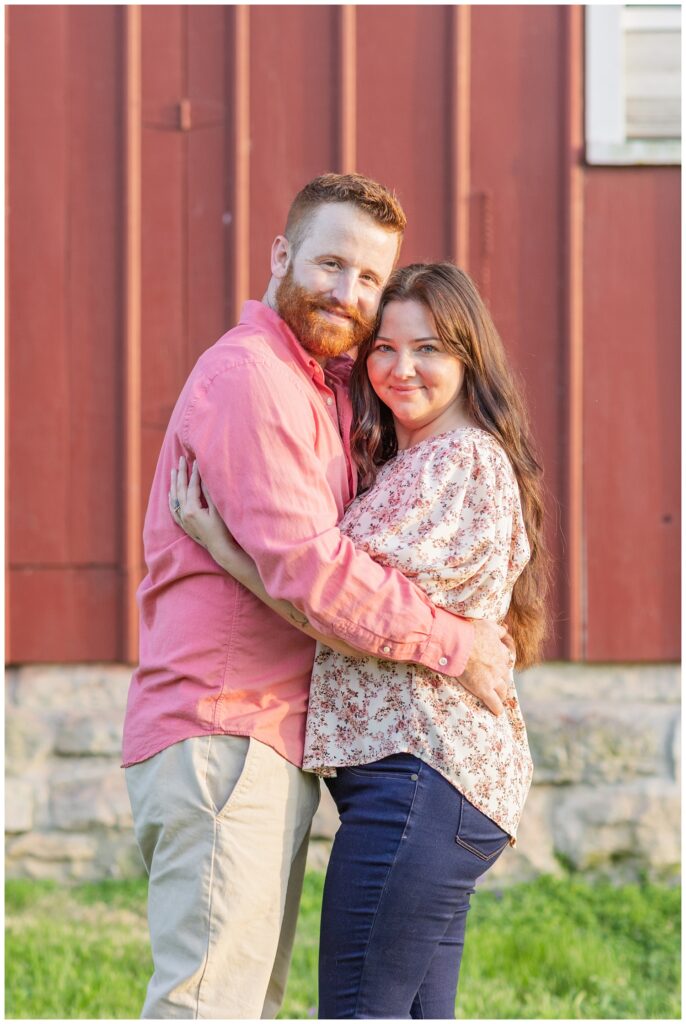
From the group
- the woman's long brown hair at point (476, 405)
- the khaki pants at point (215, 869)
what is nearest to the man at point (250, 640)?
the khaki pants at point (215, 869)

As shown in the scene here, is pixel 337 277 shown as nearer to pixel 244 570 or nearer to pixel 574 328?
pixel 244 570

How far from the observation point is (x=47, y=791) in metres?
4.55

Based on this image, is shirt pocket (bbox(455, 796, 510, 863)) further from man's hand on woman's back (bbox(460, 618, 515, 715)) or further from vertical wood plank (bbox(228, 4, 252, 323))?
vertical wood plank (bbox(228, 4, 252, 323))

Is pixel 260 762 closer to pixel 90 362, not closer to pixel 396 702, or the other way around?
pixel 396 702

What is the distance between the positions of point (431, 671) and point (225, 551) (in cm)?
48

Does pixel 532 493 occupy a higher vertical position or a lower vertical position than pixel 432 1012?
Answer: higher

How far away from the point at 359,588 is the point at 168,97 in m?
3.22

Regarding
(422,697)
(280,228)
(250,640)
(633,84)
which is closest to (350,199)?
(250,640)

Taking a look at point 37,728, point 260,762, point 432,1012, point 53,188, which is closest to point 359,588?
point 260,762

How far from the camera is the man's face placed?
2406 mm

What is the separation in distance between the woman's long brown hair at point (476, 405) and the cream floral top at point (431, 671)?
0.13 m

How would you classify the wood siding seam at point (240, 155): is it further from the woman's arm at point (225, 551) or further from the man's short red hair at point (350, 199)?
the woman's arm at point (225, 551)

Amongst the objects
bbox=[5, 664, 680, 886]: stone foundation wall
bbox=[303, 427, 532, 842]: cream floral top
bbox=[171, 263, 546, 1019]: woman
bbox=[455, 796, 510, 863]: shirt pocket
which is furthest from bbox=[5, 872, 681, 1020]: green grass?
bbox=[303, 427, 532, 842]: cream floral top

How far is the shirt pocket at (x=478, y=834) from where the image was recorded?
2168 millimetres
